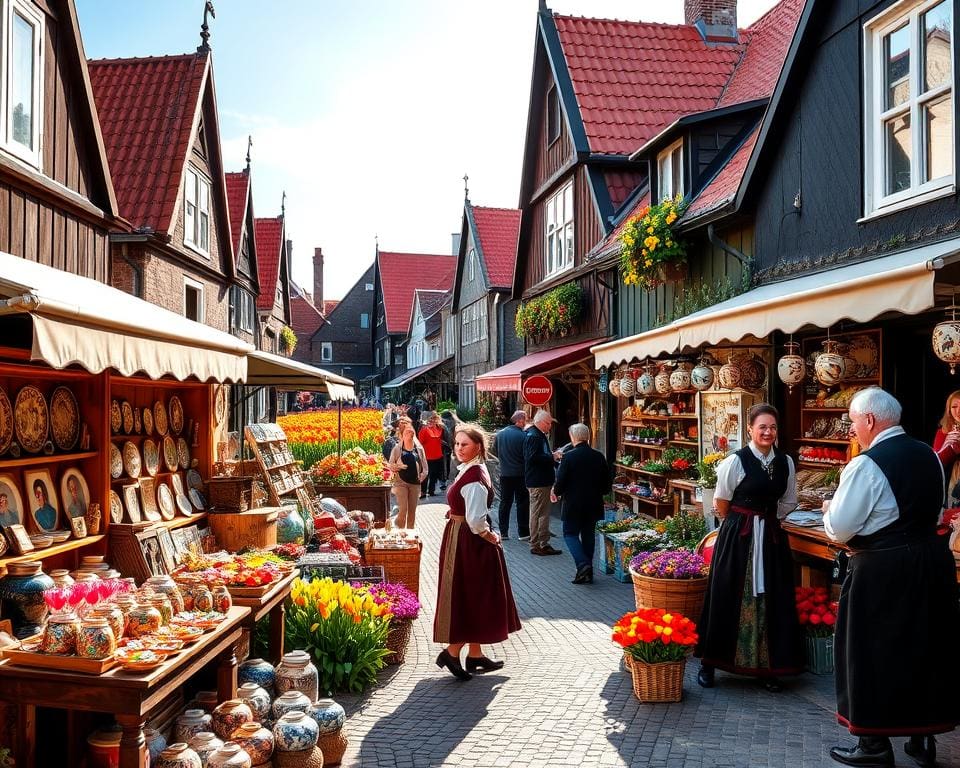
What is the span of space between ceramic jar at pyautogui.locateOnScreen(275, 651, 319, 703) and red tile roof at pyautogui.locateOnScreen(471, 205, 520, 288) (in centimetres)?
2323

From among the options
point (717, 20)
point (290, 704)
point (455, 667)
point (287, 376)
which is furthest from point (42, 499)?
point (717, 20)

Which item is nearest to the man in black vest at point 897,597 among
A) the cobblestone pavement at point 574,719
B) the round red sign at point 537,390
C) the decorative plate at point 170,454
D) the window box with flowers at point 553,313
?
the cobblestone pavement at point 574,719

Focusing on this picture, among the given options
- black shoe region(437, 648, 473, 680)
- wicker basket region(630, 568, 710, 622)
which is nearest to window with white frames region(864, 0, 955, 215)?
wicker basket region(630, 568, 710, 622)

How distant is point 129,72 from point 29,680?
17.8m

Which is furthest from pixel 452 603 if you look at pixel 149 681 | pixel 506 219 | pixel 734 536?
pixel 506 219

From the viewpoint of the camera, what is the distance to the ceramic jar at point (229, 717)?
478 centimetres

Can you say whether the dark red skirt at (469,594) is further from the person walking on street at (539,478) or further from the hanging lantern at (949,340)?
the person walking on street at (539,478)

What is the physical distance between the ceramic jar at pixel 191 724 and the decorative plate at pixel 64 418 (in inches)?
99.7

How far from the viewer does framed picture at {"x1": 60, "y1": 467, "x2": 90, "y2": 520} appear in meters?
6.36

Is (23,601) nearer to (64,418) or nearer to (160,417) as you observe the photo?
(64,418)

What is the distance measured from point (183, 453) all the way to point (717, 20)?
16171mm

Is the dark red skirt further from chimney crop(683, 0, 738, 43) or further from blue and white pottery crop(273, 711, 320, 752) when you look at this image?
chimney crop(683, 0, 738, 43)

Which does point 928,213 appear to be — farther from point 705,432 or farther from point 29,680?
point 29,680

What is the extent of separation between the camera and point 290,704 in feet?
16.4
